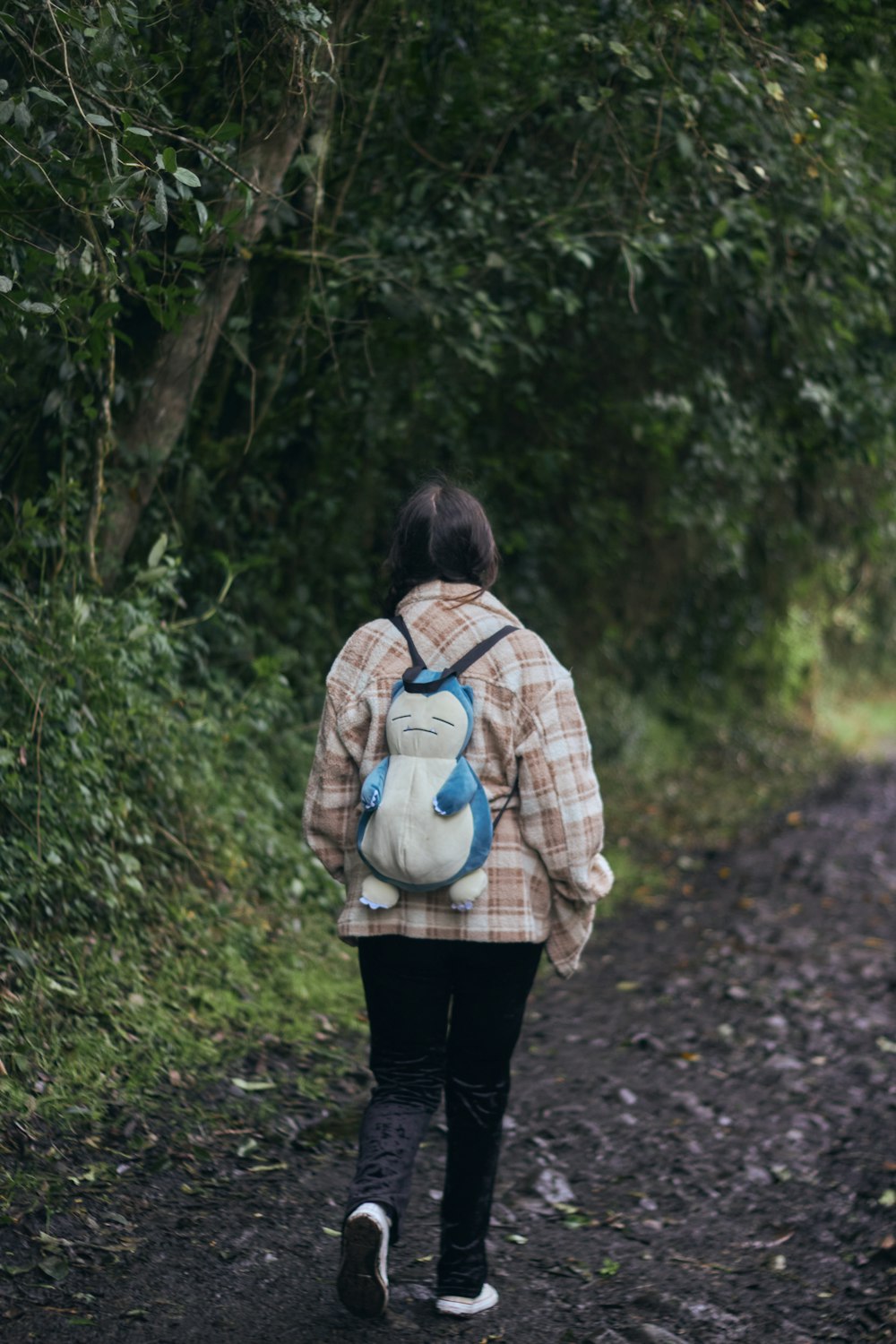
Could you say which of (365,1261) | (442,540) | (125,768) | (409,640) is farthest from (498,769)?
(125,768)

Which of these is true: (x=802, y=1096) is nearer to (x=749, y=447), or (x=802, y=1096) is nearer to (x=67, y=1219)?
(x=67, y=1219)

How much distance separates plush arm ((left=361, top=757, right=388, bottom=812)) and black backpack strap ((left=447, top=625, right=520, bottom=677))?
0.29 meters

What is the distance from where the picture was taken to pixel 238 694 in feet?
24.0

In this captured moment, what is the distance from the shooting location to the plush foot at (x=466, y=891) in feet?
10.7

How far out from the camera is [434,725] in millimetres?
3266

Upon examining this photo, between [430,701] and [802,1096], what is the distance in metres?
3.25

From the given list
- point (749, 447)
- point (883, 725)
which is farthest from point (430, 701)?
point (883, 725)

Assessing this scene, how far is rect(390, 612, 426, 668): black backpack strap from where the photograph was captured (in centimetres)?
341

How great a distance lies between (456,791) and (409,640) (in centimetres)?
46

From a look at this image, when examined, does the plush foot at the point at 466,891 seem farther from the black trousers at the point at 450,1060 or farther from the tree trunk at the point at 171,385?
the tree trunk at the point at 171,385

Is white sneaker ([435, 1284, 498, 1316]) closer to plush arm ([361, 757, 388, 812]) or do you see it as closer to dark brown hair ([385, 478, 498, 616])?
plush arm ([361, 757, 388, 812])

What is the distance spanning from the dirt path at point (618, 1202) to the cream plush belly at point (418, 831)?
1.29 metres

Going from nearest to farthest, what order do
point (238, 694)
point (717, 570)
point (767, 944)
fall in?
point (238, 694), point (767, 944), point (717, 570)

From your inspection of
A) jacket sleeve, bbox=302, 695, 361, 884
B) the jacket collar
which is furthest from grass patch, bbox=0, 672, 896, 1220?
the jacket collar
